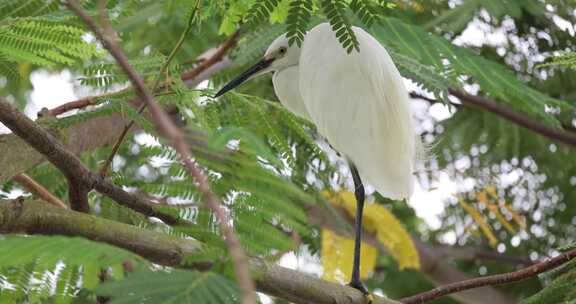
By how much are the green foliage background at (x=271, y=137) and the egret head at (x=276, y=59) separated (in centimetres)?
4

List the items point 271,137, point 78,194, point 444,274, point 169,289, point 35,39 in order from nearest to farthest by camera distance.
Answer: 1. point 169,289
2. point 78,194
3. point 35,39
4. point 271,137
5. point 444,274

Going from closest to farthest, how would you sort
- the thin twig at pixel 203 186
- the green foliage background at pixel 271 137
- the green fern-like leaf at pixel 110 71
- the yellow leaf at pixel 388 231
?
the thin twig at pixel 203 186
the green foliage background at pixel 271 137
the green fern-like leaf at pixel 110 71
the yellow leaf at pixel 388 231

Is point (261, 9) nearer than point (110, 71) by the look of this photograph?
Yes

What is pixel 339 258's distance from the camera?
9.78 ft

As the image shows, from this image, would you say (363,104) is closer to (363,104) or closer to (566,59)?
(363,104)

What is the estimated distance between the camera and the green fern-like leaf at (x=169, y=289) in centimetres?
97

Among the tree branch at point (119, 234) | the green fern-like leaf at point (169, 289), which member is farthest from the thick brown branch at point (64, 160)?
the green fern-like leaf at point (169, 289)

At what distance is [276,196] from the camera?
1.32m

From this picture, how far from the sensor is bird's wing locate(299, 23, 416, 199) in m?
2.13

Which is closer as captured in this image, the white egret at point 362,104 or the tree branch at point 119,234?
the tree branch at point 119,234

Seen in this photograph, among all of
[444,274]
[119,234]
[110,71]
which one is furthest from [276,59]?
[444,274]

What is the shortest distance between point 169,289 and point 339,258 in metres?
2.03

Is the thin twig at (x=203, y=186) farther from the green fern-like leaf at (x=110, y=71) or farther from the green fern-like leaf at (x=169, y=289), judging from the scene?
the green fern-like leaf at (x=110, y=71)

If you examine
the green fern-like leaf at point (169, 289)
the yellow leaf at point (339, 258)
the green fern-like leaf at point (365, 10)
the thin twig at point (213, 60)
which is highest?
the thin twig at point (213, 60)
